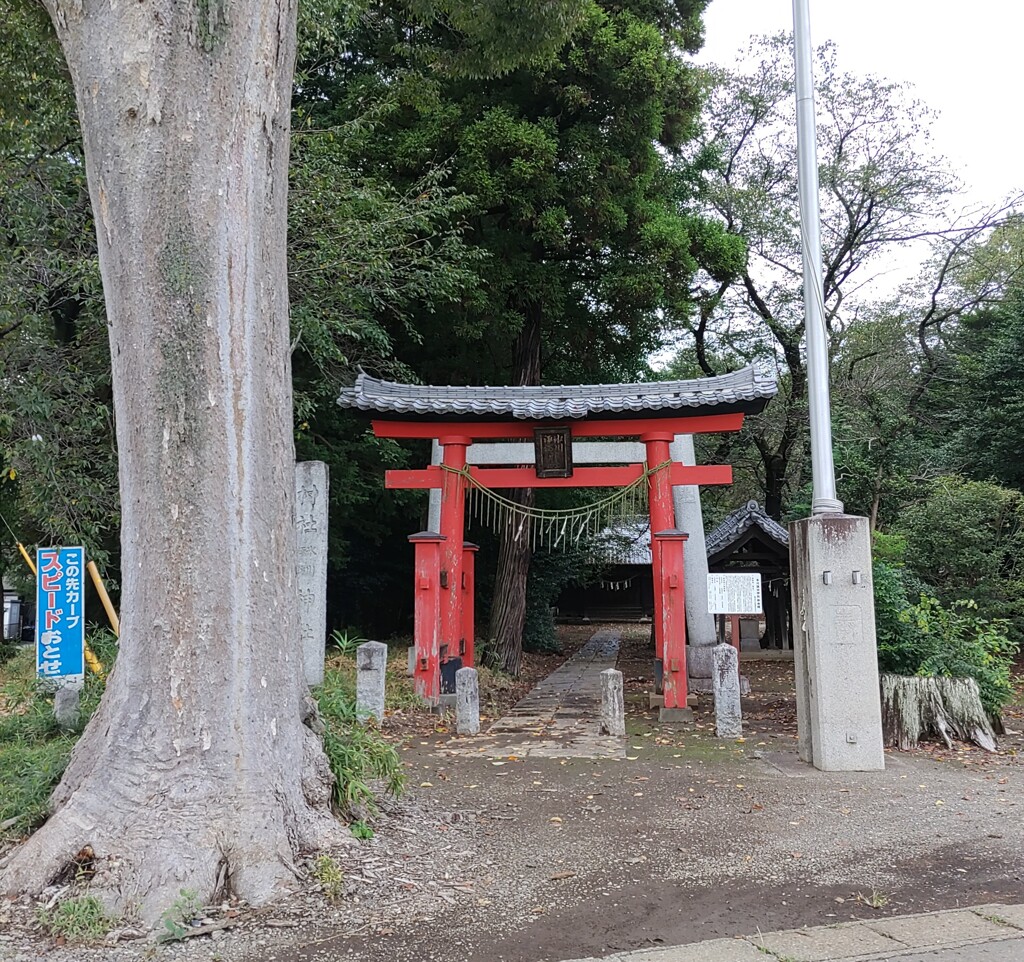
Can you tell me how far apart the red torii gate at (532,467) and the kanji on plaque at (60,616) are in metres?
3.93

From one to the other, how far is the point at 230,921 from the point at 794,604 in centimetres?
535

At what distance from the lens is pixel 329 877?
368cm

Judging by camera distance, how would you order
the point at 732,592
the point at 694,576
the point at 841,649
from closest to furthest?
the point at 841,649, the point at 732,592, the point at 694,576

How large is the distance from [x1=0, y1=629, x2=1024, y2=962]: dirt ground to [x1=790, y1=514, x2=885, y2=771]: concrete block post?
279mm

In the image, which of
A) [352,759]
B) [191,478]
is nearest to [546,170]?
[191,478]

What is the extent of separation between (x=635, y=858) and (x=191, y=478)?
3100mm

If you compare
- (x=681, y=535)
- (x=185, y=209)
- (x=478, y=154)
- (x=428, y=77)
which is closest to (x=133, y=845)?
(x=185, y=209)

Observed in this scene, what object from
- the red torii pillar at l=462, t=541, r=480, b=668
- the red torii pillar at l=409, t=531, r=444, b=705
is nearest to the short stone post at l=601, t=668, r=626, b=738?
the red torii pillar at l=409, t=531, r=444, b=705

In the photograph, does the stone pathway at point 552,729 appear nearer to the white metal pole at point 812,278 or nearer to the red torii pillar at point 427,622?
the red torii pillar at point 427,622

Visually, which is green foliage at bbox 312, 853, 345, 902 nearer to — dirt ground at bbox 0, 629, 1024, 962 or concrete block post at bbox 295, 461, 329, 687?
dirt ground at bbox 0, 629, 1024, 962

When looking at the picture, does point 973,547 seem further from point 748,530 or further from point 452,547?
point 452,547

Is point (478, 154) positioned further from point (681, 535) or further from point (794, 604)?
point (794, 604)

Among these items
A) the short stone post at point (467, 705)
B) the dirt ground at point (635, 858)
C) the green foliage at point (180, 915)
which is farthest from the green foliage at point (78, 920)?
the short stone post at point (467, 705)

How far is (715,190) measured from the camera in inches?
715
